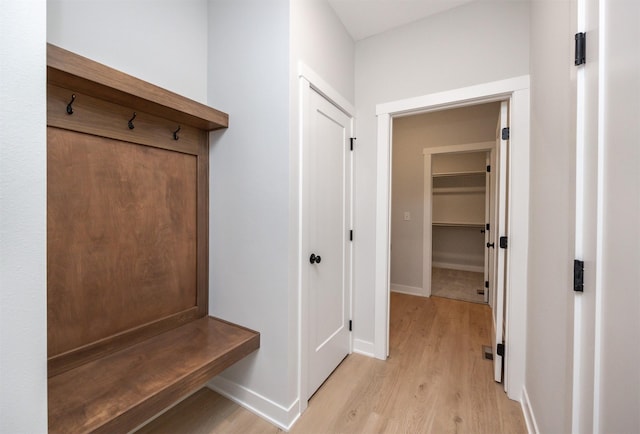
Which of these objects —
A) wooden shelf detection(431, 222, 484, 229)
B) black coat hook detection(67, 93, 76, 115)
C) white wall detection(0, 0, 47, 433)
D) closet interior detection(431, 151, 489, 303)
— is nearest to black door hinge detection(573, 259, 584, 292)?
white wall detection(0, 0, 47, 433)

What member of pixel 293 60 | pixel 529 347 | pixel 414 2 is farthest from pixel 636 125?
pixel 414 2

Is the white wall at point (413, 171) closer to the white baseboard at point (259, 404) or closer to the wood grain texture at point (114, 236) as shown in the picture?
the white baseboard at point (259, 404)

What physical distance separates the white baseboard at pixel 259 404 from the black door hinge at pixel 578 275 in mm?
1460

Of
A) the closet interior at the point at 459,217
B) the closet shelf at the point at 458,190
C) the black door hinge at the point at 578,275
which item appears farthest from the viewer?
the closet shelf at the point at 458,190

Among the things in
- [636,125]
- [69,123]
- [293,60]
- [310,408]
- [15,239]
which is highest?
[293,60]

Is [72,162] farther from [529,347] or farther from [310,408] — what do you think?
[529,347]

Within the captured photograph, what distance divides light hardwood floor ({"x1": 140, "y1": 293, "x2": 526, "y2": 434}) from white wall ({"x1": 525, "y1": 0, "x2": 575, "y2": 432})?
1.00 ft

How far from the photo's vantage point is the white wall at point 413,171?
3518mm

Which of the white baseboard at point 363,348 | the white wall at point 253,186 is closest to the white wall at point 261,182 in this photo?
the white wall at point 253,186

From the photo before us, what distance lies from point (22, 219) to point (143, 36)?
4.32ft

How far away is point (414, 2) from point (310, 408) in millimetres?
2837

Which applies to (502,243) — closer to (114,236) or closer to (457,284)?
(114,236)

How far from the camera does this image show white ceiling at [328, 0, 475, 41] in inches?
74.2

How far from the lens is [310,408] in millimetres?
1634
